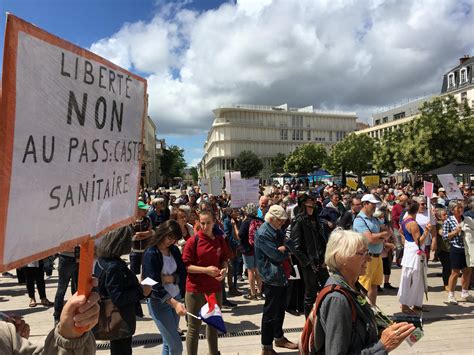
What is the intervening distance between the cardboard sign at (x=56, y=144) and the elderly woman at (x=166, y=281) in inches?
78.6

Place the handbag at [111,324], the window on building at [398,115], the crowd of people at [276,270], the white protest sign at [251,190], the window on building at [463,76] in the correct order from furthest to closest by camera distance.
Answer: the window on building at [398,115], the window on building at [463,76], the white protest sign at [251,190], the handbag at [111,324], the crowd of people at [276,270]

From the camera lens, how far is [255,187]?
447 inches

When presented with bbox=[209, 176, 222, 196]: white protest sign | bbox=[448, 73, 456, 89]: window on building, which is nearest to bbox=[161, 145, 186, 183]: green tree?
bbox=[448, 73, 456, 89]: window on building

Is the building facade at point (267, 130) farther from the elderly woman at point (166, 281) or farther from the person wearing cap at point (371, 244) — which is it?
the elderly woman at point (166, 281)

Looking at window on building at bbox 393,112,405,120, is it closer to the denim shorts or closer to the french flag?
the denim shorts

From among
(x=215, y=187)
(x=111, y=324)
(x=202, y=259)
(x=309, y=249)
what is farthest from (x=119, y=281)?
(x=215, y=187)

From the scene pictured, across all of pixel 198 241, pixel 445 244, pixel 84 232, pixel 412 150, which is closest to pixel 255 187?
pixel 445 244

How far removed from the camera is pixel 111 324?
3.26 meters

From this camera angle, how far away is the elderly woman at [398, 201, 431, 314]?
6078mm

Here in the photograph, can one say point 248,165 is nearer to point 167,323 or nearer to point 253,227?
point 253,227

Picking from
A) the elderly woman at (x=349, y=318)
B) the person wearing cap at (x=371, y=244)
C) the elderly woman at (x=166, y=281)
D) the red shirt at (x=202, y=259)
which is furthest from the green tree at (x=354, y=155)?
the elderly woman at (x=349, y=318)

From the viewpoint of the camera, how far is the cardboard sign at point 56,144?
1219 mm

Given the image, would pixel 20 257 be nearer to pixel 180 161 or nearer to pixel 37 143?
pixel 37 143

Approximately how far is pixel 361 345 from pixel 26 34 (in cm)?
233
